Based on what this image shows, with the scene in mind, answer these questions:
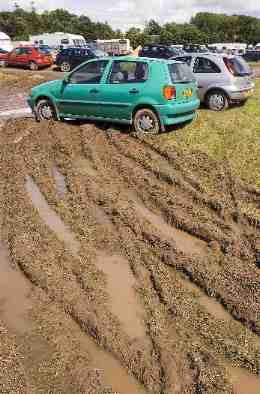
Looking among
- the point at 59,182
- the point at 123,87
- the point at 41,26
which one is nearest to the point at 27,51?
the point at 123,87

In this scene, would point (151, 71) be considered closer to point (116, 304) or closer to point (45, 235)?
point (45, 235)

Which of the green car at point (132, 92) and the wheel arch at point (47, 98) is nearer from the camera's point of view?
the green car at point (132, 92)

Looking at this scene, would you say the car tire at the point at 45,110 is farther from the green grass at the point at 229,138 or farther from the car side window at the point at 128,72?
the green grass at the point at 229,138

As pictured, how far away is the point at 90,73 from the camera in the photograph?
1142cm

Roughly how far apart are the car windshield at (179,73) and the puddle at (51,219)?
4318 millimetres

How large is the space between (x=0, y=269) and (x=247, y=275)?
295cm

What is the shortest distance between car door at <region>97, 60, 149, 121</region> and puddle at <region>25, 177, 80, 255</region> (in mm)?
3393

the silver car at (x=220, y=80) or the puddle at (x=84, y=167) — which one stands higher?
the silver car at (x=220, y=80)

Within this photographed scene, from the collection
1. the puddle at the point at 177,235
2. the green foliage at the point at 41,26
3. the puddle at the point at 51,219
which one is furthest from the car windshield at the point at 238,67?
the green foliage at the point at 41,26

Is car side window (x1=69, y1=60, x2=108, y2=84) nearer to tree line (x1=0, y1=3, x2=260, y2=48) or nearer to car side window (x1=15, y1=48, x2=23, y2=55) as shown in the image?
car side window (x1=15, y1=48, x2=23, y2=55)

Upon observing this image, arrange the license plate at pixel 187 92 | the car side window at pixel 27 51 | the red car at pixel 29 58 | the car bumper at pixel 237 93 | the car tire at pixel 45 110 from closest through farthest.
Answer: the license plate at pixel 187 92, the car tire at pixel 45 110, the car bumper at pixel 237 93, the red car at pixel 29 58, the car side window at pixel 27 51

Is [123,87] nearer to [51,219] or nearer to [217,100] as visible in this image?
[217,100]

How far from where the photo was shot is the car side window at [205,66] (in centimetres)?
1358

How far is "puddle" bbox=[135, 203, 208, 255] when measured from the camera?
19.4ft
